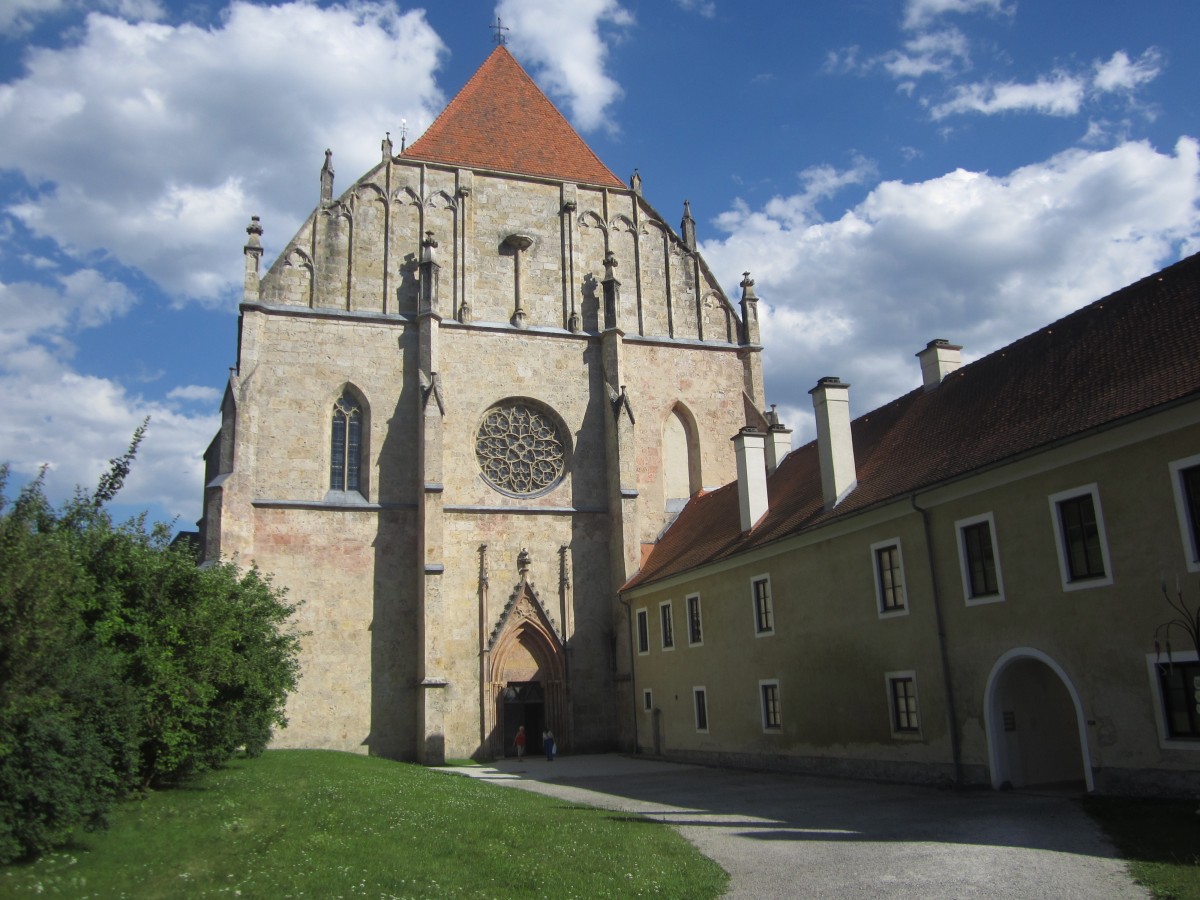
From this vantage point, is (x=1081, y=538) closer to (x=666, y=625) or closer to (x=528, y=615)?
(x=666, y=625)

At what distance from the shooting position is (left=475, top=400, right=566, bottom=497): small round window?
3247 centimetres

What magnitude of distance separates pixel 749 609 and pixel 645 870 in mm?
13448

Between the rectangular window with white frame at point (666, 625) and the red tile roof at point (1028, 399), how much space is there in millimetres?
4215

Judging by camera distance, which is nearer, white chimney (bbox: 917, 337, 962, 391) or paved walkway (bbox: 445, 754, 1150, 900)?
paved walkway (bbox: 445, 754, 1150, 900)

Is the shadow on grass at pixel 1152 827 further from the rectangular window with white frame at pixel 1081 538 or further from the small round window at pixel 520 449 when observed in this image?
the small round window at pixel 520 449

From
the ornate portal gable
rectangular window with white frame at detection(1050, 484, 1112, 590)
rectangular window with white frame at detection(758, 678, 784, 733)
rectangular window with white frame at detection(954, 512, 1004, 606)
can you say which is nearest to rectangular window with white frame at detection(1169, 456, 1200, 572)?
rectangular window with white frame at detection(1050, 484, 1112, 590)

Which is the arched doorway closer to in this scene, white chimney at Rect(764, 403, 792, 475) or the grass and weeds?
the grass and weeds

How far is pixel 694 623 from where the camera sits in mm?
26625

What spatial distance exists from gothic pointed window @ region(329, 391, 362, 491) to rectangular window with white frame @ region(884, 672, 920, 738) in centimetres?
1813

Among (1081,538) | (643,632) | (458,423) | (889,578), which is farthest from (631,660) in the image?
(1081,538)

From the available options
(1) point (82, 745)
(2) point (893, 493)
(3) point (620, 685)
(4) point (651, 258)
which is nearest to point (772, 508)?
(2) point (893, 493)

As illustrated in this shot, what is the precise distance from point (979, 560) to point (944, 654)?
1.82 m

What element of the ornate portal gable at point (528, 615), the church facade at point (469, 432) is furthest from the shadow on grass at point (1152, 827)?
the ornate portal gable at point (528, 615)

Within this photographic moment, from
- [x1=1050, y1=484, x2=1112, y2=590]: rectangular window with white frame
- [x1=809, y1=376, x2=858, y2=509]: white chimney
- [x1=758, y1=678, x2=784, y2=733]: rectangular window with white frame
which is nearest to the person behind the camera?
[x1=1050, y1=484, x2=1112, y2=590]: rectangular window with white frame
